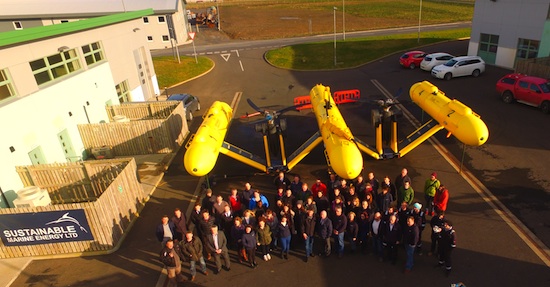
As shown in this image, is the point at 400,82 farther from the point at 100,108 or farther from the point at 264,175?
the point at 100,108

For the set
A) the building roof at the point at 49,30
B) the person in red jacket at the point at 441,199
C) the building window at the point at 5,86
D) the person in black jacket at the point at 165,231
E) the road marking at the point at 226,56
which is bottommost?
the person in red jacket at the point at 441,199

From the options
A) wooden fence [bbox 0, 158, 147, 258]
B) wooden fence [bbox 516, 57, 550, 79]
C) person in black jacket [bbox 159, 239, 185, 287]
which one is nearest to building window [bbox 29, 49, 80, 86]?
wooden fence [bbox 0, 158, 147, 258]

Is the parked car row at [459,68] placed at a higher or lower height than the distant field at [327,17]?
lower

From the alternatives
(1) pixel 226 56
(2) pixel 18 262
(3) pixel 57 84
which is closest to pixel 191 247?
(2) pixel 18 262

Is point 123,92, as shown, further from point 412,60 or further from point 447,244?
point 412,60

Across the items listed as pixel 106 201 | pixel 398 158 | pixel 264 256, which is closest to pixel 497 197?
pixel 398 158

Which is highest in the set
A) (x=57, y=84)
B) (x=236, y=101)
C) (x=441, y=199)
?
(x=57, y=84)

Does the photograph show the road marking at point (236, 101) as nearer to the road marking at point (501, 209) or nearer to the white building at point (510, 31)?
the road marking at point (501, 209)

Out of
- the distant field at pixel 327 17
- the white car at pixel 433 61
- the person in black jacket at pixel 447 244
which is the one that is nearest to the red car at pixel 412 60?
the white car at pixel 433 61
